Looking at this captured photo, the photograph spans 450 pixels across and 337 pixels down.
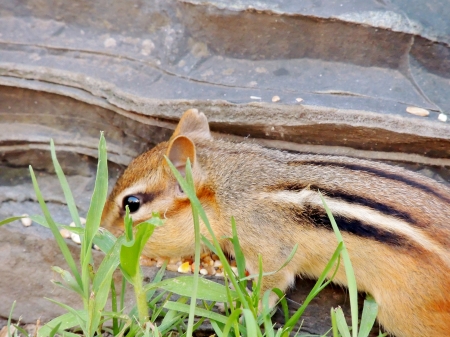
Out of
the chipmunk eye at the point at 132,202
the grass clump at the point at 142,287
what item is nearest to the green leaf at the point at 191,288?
the grass clump at the point at 142,287

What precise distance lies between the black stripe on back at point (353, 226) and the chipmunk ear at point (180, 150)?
2.19 ft

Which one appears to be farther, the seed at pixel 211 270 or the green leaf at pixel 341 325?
the seed at pixel 211 270

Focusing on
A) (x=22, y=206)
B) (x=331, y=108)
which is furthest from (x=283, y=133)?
(x=22, y=206)

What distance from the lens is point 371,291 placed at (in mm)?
3588

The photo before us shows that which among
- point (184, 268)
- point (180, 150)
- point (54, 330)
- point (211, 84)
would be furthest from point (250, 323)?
point (211, 84)

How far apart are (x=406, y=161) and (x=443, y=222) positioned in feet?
2.68

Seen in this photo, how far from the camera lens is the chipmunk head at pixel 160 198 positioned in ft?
12.0

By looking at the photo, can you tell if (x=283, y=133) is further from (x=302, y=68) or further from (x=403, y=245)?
(x=403, y=245)

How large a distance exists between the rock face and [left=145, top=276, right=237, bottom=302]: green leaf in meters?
0.83

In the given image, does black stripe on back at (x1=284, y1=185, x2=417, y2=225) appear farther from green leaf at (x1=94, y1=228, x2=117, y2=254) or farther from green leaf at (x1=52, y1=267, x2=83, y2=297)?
green leaf at (x1=52, y1=267, x2=83, y2=297)

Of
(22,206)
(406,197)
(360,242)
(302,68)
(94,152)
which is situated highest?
(302,68)

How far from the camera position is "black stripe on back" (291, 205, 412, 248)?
337 cm

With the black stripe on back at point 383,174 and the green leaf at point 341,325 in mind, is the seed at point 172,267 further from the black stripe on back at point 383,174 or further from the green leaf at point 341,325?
the green leaf at point 341,325

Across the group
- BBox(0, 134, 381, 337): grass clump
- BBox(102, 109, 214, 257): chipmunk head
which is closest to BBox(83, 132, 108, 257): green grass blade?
BBox(0, 134, 381, 337): grass clump
